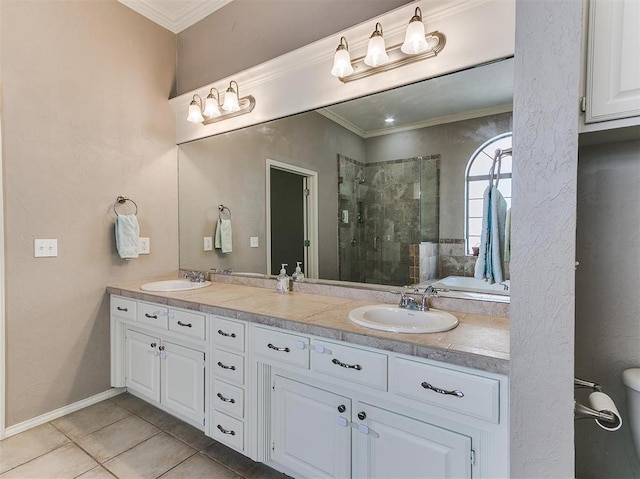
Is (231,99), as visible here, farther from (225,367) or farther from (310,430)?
(310,430)

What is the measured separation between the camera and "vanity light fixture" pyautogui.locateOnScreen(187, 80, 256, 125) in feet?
7.62

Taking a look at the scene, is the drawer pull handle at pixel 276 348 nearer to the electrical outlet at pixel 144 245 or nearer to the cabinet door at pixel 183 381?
the cabinet door at pixel 183 381

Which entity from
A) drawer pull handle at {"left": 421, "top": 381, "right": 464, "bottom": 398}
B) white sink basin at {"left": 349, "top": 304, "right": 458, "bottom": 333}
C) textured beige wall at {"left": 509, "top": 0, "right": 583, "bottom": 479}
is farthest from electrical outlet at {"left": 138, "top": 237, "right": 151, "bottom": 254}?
textured beige wall at {"left": 509, "top": 0, "right": 583, "bottom": 479}

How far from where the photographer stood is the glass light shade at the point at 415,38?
1.52 m

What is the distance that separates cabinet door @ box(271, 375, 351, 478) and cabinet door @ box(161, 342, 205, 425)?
52 centimetres

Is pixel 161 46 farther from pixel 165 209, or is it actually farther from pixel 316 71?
pixel 316 71

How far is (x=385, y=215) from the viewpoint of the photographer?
74.3 inches

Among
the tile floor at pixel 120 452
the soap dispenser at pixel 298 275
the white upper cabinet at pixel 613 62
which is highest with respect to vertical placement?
the white upper cabinet at pixel 613 62

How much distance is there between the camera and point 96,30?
232 cm

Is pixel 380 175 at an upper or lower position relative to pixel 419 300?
upper

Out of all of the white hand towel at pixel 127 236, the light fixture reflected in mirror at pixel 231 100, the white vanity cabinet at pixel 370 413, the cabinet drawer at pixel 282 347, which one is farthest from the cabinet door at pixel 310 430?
the light fixture reflected in mirror at pixel 231 100

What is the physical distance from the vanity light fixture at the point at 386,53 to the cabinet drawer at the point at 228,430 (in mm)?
1941

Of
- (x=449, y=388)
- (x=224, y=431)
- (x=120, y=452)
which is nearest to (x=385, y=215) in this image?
(x=449, y=388)

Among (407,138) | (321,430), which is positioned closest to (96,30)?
(407,138)
